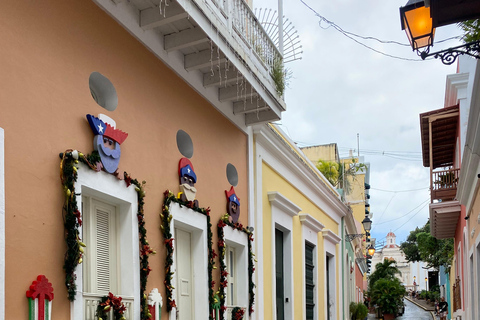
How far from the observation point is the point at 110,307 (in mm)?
5574

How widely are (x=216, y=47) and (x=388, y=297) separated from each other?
26.6 meters

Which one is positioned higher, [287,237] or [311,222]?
[311,222]

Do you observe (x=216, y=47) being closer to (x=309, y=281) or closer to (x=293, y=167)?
(x=293, y=167)

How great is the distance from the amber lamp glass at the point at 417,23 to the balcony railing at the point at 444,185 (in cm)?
935

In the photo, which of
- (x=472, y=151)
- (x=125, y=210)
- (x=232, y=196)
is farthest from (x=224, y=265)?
(x=472, y=151)

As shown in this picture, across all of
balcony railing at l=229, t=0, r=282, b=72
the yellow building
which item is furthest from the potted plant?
balcony railing at l=229, t=0, r=282, b=72

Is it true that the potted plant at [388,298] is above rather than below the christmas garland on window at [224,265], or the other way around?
below

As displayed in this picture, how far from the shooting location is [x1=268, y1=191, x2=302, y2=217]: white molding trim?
35.4 feet

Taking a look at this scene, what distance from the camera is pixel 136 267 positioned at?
6.11 metres

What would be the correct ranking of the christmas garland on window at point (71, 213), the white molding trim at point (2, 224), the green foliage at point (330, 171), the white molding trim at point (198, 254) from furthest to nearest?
the green foliage at point (330, 171)
the white molding trim at point (198, 254)
the christmas garland on window at point (71, 213)
the white molding trim at point (2, 224)

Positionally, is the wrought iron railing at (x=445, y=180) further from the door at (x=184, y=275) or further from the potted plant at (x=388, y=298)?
the potted plant at (x=388, y=298)

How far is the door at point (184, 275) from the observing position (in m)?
7.51

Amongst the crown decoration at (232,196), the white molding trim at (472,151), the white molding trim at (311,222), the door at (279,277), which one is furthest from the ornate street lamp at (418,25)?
the white molding trim at (311,222)

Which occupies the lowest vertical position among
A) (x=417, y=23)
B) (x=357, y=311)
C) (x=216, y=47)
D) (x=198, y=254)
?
(x=357, y=311)
